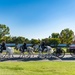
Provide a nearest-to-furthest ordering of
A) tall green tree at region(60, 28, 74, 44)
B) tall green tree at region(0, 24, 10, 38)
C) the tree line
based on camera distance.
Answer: the tree line → tall green tree at region(0, 24, 10, 38) → tall green tree at region(60, 28, 74, 44)

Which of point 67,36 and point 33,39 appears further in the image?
point 67,36

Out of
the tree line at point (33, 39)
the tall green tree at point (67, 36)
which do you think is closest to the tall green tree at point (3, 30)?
the tree line at point (33, 39)

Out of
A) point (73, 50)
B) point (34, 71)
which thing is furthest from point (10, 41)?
point (34, 71)

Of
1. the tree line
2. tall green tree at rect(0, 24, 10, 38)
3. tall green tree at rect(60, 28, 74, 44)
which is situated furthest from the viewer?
tall green tree at rect(60, 28, 74, 44)

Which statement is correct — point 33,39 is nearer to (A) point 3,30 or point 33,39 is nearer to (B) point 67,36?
(A) point 3,30

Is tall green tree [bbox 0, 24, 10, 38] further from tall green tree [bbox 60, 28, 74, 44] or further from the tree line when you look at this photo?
tall green tree [bbox 60, 28, 74, 44]

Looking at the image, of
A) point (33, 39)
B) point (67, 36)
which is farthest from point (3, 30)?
point (67, 36)

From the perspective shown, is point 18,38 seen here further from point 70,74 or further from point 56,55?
point 70,74

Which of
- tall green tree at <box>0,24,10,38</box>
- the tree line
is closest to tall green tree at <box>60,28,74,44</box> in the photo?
the tree line

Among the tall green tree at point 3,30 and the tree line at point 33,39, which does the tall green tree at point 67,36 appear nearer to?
the tree line at point 33,39

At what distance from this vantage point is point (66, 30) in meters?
85.8

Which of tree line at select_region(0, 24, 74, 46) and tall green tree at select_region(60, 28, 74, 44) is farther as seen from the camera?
tall green tree at select_region(60, 28, 74, 44)

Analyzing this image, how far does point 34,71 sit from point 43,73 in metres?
0.80

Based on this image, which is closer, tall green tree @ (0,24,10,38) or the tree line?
the tree line
